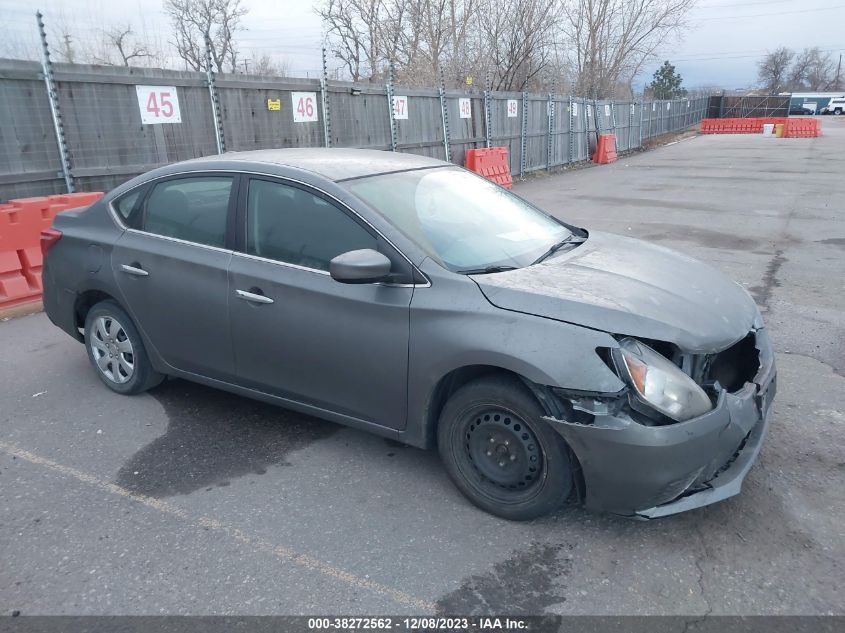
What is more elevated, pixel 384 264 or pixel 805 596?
pixel 384 264

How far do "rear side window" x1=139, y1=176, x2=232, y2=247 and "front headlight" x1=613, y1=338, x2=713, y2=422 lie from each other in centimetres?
238

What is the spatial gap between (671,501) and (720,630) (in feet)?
1.81

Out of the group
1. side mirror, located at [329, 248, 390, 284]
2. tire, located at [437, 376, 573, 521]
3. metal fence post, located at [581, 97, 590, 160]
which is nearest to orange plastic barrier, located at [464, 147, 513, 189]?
metal fence post, located at [581, 97, 590, 160]

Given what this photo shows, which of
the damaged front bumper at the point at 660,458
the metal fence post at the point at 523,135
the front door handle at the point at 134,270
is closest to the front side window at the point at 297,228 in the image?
the front door handle at the point at 134,270

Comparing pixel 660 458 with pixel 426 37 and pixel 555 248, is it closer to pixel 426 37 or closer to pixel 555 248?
pixel 555 248

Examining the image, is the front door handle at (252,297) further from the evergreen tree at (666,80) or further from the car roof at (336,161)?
the evergreen tree at (666,80)

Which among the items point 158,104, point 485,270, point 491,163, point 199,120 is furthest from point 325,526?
point 491,163

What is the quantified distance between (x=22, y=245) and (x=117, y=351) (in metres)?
3.20

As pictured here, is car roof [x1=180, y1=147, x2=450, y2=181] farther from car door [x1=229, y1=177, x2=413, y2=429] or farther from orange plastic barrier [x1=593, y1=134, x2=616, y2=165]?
orange plastic barrier [x1=593, y1=134, x2=616, y2=165]

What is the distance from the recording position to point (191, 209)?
4133 millimetres

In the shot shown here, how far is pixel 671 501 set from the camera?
2893 millimetres

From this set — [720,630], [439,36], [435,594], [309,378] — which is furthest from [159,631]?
[439,36]

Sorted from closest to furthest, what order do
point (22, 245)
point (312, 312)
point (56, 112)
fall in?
point (312, 312) → point (22, 245) → point (56, 112)

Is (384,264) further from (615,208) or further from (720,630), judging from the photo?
(615,208)
